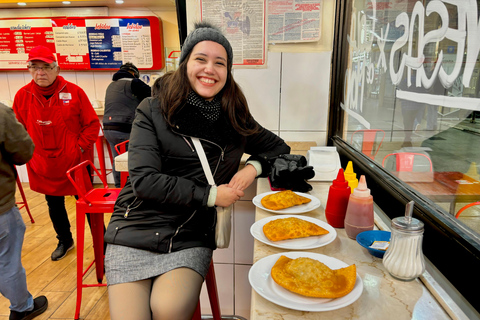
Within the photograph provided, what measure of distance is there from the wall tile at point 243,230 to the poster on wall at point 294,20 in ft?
3.79

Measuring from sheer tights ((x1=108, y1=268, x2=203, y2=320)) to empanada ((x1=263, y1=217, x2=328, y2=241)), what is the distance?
0.42m

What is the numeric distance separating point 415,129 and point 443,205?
373 mm

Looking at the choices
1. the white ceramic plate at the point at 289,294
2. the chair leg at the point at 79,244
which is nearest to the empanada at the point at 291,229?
the white ceramic plate at the point at 289,294

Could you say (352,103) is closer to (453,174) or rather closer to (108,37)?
(453,174)

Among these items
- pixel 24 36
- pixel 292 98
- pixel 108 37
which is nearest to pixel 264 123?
pixel 292 98

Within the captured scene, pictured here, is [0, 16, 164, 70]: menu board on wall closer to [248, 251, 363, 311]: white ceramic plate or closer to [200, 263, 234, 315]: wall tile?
[200, 263, 234, 315]: wall tile

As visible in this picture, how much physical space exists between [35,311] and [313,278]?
2.09 metres

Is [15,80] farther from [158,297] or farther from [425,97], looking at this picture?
[425,97]

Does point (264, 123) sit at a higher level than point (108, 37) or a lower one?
lower

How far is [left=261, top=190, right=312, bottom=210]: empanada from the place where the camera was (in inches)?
49.2

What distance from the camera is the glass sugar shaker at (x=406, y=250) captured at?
2.46 ft

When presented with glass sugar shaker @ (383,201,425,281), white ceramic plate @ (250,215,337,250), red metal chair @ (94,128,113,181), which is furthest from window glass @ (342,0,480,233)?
red metal chair @ (94,128,113,181)

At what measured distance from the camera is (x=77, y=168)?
1.83m

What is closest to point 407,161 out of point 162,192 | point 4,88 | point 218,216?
point 218,216
